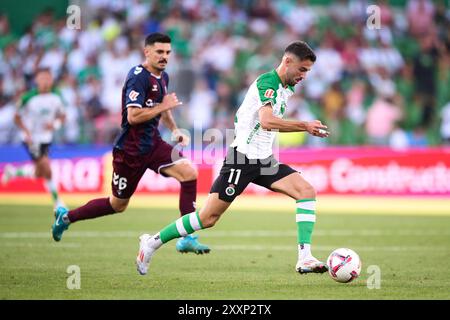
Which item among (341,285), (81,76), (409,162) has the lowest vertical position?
(341,285)

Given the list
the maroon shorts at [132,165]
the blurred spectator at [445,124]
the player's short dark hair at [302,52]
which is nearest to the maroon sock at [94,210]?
the maroon shorts at [132,165]

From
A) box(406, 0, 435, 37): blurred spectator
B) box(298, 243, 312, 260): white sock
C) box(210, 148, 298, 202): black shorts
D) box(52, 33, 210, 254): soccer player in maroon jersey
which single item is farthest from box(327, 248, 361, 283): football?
box(406, 0, 435, 37): blurred spectator

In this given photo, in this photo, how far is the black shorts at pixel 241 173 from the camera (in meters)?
9.65

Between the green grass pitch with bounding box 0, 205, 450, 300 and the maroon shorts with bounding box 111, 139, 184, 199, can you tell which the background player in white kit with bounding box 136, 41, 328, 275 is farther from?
the maroon shorts with bounding box 111, 139, 184, 199

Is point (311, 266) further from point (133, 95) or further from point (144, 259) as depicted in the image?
point (133, 95)

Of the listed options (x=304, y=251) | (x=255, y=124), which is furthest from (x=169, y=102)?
(x=304, y=251)

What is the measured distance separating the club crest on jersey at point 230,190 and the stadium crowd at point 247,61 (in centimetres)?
1324

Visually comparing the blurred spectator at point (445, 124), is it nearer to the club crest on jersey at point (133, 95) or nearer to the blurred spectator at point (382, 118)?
the blurred spectator at point (382, 118)

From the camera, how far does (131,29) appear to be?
2630 cm

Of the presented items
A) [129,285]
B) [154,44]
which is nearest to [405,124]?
[154,44]

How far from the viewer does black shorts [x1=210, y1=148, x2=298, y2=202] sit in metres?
9.65
